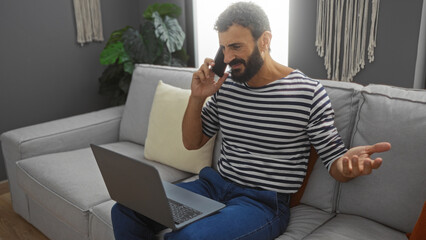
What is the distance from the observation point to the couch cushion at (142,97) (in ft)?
7.36

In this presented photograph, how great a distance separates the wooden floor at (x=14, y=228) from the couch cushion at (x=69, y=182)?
32cm

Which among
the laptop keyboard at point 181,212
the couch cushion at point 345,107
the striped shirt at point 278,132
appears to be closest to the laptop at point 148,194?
the laptop keyboard at point 181,212

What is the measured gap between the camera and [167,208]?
1.14 m

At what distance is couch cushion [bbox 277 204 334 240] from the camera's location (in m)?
1.38

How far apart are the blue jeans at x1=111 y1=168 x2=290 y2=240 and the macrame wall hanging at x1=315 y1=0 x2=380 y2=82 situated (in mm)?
1029

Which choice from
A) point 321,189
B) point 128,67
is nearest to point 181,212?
point 321,189

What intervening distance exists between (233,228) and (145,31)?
190cm

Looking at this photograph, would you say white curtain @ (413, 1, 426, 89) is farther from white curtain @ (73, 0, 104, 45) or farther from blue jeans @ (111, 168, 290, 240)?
white curtain @ (73, 0, 104, 45)

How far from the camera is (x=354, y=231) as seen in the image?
133 cm

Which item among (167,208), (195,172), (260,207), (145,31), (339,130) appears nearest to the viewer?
(167,208)

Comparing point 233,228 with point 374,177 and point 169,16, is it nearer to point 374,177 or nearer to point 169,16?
point 374,177

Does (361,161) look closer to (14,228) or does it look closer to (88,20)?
(14,228)

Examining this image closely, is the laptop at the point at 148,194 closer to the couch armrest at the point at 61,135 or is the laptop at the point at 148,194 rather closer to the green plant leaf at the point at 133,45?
the couch armrest at the point at 61,135

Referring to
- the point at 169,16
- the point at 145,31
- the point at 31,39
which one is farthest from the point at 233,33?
the point at 31,39
